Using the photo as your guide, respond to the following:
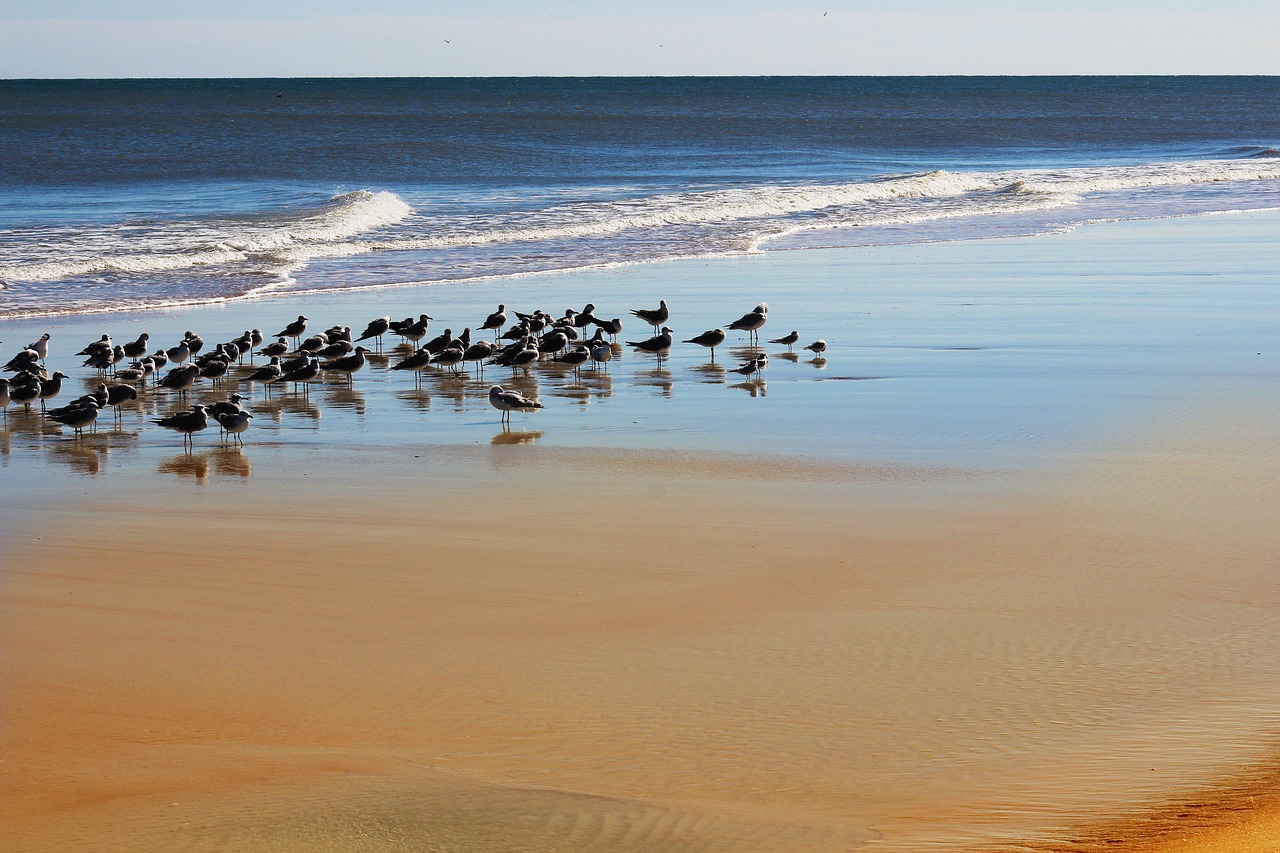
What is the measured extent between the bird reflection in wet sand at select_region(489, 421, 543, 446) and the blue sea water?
30.9ft

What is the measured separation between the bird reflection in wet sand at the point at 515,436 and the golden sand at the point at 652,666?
5.18 feet

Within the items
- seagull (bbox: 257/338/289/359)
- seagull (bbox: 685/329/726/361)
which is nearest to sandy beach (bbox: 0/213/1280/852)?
seagull (bbox: 685/329/726/361)

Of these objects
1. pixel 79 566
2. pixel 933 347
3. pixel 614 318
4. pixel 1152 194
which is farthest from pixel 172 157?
pixel 79 566

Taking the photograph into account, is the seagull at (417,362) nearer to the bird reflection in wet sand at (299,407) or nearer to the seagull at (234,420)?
the bird reflection in wet sand at (299,407)

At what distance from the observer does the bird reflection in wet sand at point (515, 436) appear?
998cm

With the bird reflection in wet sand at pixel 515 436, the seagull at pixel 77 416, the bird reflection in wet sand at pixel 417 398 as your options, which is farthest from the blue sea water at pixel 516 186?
the bird reflection in wet sand at pixel 515 436

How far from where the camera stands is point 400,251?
24.5 m

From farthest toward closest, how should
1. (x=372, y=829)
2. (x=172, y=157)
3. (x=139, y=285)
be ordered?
(x=172, y=157)
(x=139, y=285)
(x=372, y=829)

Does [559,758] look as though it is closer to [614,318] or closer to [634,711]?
[634,711]

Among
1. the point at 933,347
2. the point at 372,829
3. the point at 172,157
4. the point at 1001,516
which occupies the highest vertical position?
the point at 172,157

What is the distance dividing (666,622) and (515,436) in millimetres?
4242

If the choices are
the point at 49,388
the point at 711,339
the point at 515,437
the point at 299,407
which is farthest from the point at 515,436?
the point at 49,388

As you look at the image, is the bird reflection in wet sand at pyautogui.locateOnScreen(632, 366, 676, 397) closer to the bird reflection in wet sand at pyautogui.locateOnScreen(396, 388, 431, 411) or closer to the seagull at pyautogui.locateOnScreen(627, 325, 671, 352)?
the seagull at pyautogui.locateOnScreen(627, 325, 671, 352)

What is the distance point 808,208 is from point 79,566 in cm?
2599
